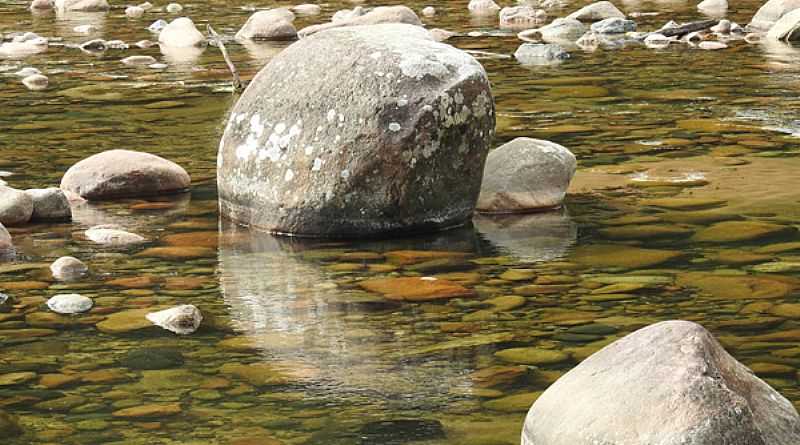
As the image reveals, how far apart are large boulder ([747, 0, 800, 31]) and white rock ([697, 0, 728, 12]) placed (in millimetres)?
1450

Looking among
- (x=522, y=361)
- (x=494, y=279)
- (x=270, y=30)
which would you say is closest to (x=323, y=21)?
(x=270, y=30)

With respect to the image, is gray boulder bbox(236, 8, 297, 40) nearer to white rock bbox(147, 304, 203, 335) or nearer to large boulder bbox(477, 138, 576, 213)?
large boulder bbox(477, 138, 576, 213)

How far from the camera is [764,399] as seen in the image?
3441 mm

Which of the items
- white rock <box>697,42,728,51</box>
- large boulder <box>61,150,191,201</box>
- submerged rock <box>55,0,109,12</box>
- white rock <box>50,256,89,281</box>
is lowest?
submerged rock <box>55,0,109,12</box>

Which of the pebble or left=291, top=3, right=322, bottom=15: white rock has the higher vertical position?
the pebble

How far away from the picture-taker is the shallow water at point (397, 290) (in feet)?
13.8

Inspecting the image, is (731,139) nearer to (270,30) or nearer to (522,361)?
(522,361)

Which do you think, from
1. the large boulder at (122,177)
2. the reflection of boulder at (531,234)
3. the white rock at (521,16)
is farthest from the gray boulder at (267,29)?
the reflection of boulder at (531,234)

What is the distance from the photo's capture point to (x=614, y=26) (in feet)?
49.8

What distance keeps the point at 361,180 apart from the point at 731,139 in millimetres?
3161

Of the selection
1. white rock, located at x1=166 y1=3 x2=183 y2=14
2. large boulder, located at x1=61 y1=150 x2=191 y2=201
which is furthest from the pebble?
white rock, located at x1=166 y1=3 x2=183 y2=14

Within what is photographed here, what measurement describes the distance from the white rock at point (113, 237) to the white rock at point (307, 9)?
12.4 meters

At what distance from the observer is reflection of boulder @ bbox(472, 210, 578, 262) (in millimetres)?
6102

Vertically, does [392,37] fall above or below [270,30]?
above
